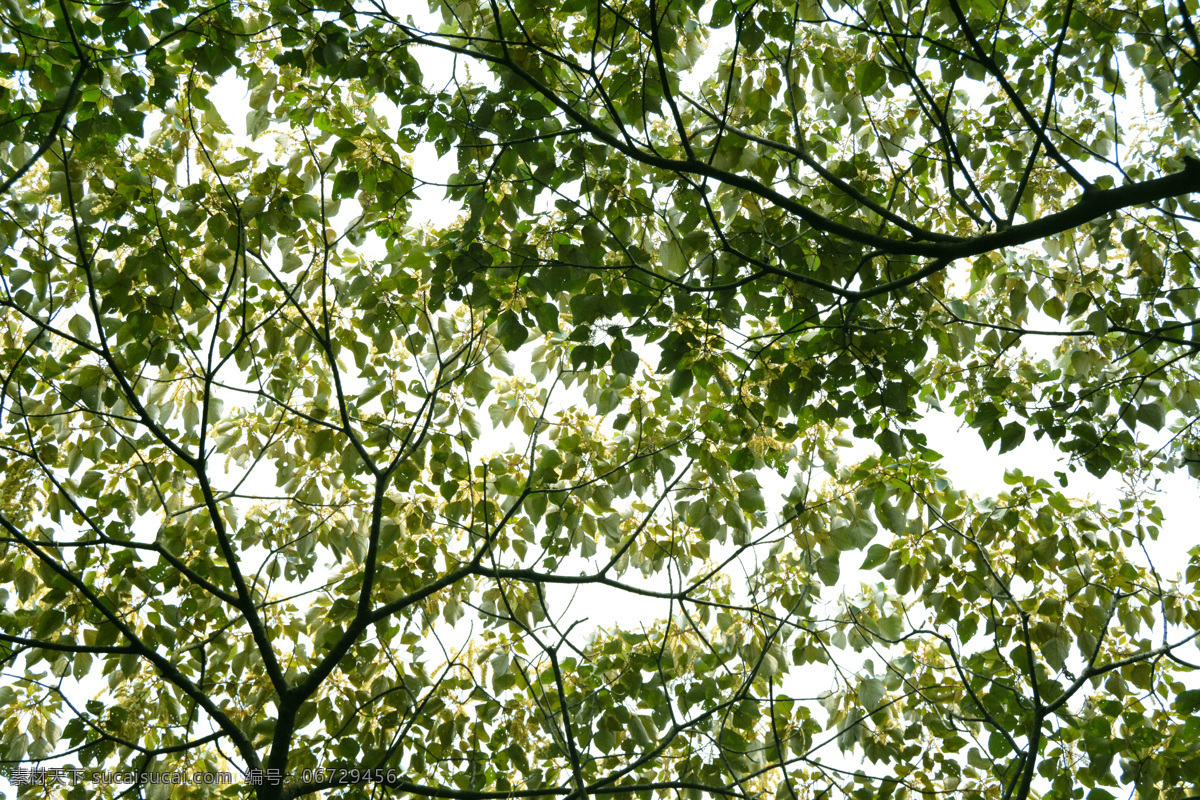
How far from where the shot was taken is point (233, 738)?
316 cm

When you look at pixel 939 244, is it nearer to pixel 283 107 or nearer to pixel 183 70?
pixel 283 107

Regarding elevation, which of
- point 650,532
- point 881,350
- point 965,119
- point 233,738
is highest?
point 965,119

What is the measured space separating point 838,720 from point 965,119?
9.26 ft

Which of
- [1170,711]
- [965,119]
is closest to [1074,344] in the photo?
[965,119]

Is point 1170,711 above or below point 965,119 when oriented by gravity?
below

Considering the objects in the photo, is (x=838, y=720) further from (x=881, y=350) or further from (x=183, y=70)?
(x=183, y=70)

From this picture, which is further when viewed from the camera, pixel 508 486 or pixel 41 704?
pixel 508 486

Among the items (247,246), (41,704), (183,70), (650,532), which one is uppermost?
(183,70)

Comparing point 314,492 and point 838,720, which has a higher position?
point 314,492

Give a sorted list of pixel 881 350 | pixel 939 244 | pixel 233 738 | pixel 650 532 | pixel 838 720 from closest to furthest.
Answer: pixel 939 244 < pixel 233 738 < pixel 881 350 < pixel 838 720 < pixel 650 532

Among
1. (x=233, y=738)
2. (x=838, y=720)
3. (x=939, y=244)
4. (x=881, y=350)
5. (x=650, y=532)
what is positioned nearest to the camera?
(x=939, y=244)

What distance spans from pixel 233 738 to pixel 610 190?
2.62m

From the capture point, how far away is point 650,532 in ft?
13.5

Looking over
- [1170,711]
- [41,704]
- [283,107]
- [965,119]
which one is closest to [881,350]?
[965,119]
